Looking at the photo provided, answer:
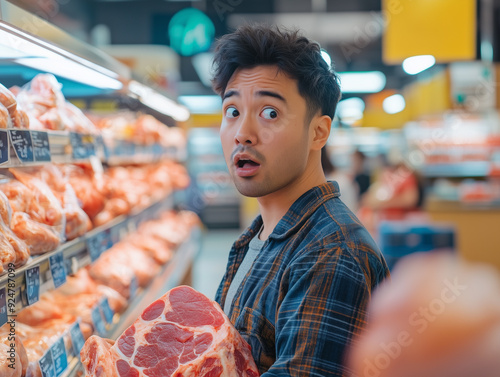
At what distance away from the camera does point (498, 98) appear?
24.1 feet

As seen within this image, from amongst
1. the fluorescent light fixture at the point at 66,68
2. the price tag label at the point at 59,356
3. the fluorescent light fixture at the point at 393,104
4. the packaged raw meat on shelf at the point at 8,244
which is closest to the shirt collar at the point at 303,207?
the packaged raw meat on shelf at the point at 8,244

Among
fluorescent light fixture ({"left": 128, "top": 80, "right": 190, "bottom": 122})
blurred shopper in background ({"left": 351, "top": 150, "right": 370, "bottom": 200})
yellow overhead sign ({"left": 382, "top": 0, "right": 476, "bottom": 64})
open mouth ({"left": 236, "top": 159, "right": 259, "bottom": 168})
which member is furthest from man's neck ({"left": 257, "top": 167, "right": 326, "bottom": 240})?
blurred shopper in background ({"left": 351, "top": 150, "right": 370, "bottom": 200})

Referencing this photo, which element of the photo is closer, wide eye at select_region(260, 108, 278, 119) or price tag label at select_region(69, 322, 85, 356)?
wide eye at select_region(260, 108, 278, 119)

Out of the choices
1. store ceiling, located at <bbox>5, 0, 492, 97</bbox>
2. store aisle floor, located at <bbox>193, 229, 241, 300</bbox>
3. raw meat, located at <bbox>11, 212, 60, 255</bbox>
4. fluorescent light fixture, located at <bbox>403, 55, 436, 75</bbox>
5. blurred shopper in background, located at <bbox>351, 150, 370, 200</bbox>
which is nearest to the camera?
raw meat, located at <bbox>11, 212, 60, 255</bbox>

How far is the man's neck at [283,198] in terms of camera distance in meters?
1.59

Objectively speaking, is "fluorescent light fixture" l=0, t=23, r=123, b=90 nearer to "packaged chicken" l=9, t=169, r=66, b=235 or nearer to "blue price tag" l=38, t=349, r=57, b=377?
"packaged chicken" l=9, t=169, r=66, b=235

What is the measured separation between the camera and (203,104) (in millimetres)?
16734

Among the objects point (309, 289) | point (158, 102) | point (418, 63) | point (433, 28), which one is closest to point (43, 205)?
point (309, 289)

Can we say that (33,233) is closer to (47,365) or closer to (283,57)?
(47,365)

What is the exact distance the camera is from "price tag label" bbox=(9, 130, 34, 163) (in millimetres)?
1541

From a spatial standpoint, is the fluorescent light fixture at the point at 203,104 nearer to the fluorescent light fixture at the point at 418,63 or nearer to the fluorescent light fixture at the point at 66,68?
the fluorescent light fixture at the point at 418,63

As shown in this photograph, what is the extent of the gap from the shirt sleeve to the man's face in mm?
319

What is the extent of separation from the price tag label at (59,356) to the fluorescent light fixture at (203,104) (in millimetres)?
14333

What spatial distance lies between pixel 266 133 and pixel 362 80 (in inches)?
602
